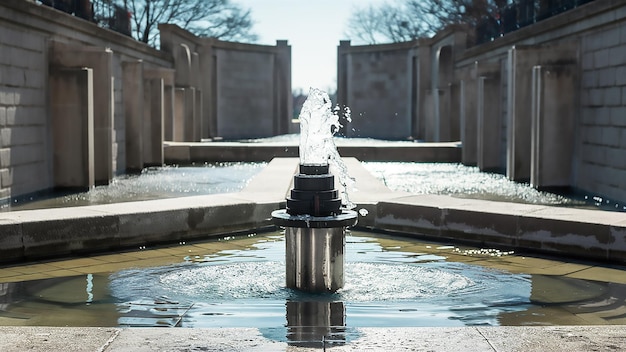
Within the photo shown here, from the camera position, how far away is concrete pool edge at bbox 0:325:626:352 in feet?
14.3

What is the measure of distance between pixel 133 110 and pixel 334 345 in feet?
55.0

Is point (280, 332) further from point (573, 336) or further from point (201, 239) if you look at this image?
point (201, 239)

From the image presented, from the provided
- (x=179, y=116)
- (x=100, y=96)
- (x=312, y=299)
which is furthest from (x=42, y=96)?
(x=179, y=116)

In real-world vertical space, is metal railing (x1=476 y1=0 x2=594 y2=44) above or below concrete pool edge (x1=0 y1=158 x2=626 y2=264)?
above

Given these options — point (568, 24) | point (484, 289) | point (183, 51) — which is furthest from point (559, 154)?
point (183, 51)

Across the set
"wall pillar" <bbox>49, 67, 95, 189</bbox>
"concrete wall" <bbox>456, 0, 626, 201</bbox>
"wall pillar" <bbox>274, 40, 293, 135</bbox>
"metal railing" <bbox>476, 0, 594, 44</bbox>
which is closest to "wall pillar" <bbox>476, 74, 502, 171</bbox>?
"metal railing" <bbox>476, 0, 594, 44</bbox>

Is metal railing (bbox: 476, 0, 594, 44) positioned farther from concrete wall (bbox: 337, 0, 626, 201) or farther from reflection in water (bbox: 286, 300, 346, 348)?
reflection in water (bbox: 286, 300, 346, 348)

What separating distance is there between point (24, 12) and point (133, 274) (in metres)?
7.78

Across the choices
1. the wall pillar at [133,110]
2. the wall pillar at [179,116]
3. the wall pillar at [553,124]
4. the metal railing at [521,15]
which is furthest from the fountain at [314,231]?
the wall pillar at [179,116]

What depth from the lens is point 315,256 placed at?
265 inches

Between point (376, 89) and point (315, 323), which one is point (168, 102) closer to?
point (376, 89)

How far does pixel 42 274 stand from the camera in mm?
7863

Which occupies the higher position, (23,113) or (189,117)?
(189,117)

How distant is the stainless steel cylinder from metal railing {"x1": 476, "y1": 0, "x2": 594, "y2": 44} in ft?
35.7
